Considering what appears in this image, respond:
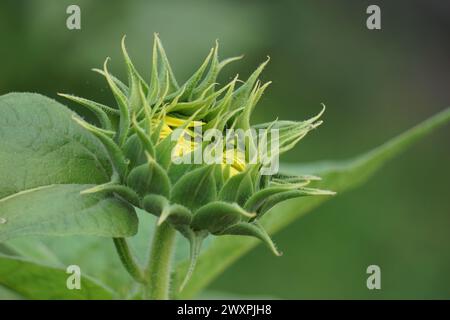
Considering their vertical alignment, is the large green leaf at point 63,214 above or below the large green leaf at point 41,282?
above

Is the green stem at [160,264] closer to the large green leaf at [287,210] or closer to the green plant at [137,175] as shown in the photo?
the green plant at [137,175]

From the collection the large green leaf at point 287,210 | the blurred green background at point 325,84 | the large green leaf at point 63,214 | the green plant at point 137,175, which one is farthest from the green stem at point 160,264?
the blurred green background at point 325,84

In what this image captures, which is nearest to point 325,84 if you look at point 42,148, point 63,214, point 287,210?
point 287,210

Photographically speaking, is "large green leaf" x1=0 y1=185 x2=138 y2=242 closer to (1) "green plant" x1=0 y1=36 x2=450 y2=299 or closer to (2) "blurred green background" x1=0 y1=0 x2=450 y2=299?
(1) "green plant" x1=0 y1=36 x2=450 y2=299

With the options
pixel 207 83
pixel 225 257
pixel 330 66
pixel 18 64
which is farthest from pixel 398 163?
pixel 207 83

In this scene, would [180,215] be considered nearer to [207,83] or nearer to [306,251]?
[207,83]

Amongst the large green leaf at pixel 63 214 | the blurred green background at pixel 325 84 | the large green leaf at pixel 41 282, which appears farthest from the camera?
the blurred green background at pixel 325 84

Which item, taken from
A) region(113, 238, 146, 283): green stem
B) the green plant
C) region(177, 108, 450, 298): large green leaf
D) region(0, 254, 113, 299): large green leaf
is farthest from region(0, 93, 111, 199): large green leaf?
region(177, 108, 450, 298): large green leaf
